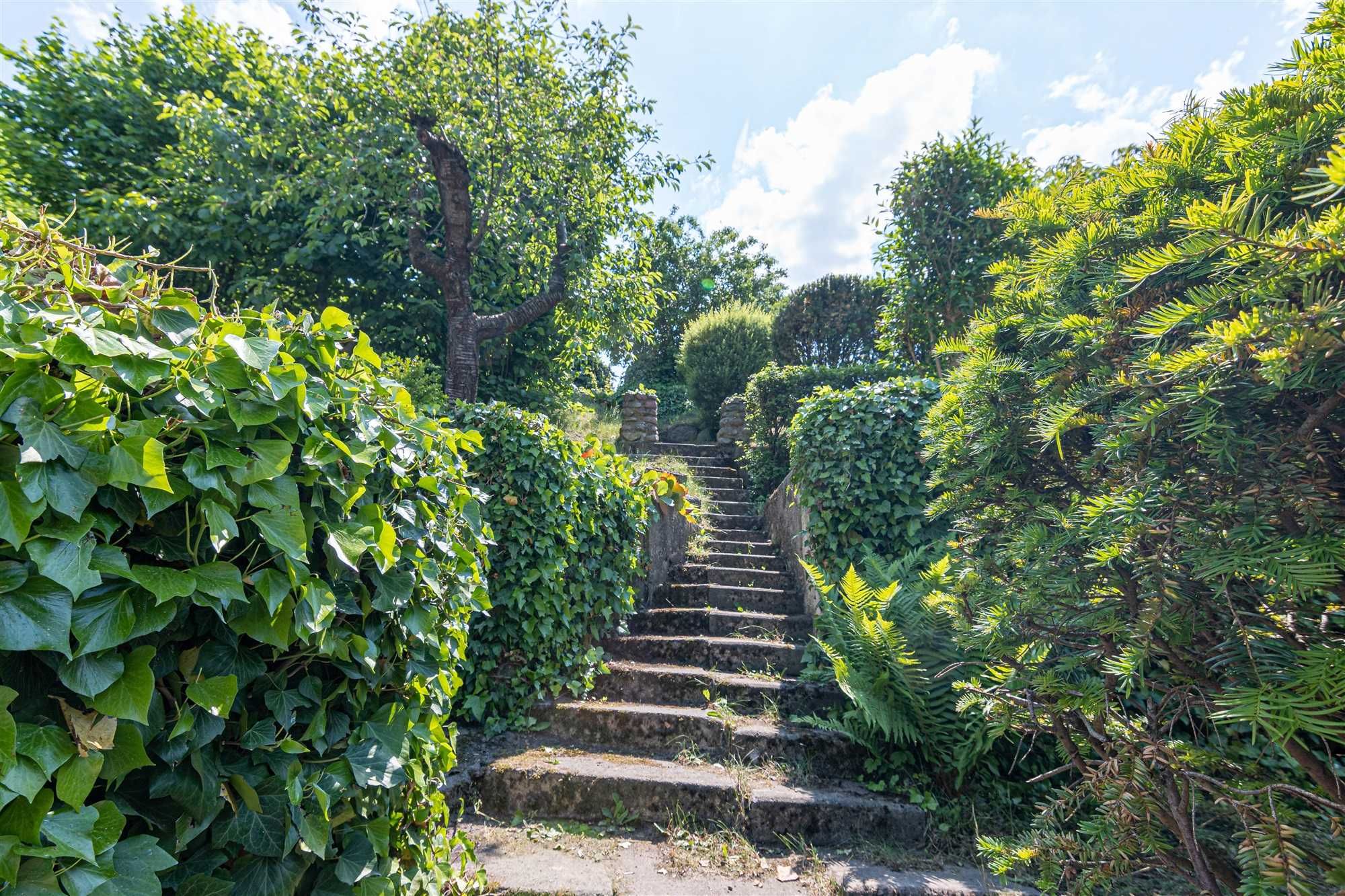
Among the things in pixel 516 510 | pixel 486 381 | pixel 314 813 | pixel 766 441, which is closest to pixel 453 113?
pixel 486 381

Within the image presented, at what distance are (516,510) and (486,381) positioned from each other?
15.5 feet

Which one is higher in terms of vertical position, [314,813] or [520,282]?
[520,282]

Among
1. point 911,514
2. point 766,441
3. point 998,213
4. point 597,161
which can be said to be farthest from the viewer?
point 766,441

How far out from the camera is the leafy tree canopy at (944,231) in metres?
6.00

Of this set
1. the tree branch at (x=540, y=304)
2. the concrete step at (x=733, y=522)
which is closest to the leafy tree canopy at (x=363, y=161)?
the tree branch at (x=540, y=304)

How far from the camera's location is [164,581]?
97 cm

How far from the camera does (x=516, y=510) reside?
142 inches

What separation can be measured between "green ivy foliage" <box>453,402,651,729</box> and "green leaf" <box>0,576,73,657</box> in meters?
2.57

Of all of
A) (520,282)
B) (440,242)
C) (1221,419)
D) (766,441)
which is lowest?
(1221,419)

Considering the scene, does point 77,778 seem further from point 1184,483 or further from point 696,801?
point 696,801

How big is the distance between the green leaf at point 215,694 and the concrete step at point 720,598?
13.6ft

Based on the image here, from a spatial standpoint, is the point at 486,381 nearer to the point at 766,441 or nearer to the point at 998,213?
the point at 766,441

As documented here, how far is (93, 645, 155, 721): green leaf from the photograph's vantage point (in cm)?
92

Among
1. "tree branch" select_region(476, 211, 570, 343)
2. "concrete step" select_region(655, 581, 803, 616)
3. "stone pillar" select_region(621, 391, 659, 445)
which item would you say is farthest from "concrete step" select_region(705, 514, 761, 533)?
"tree branch" select_region(476, 211, 570, 343)
